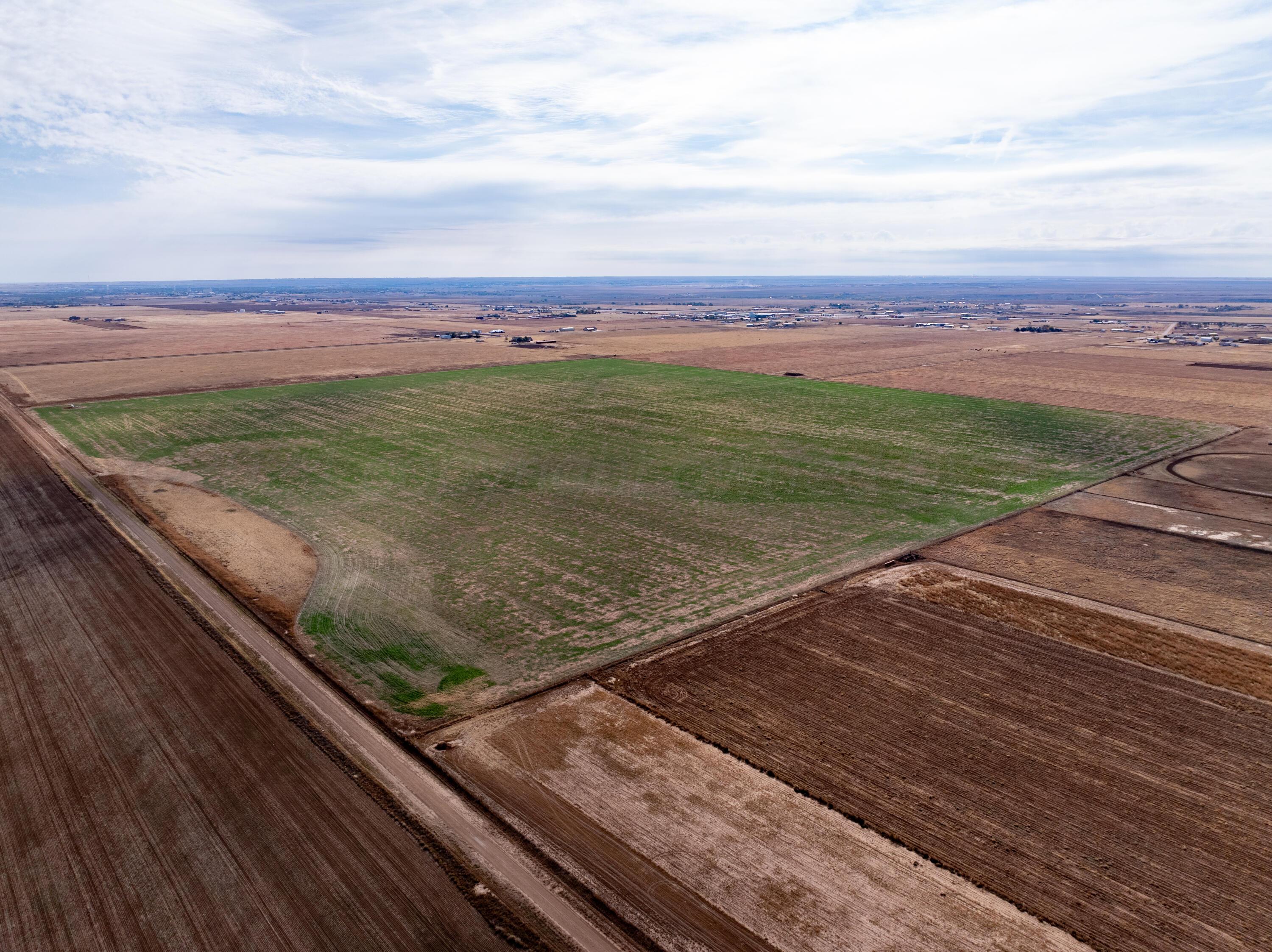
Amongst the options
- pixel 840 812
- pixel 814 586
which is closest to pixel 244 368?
pixel 814 586

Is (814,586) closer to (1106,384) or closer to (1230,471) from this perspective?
(1230,471)

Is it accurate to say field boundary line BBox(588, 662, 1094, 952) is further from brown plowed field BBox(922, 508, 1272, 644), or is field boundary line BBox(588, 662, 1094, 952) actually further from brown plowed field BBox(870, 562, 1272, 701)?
brown plowed field BBox(922, 508, 1272, 644)

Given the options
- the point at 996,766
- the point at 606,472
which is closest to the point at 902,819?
the point at 996,766

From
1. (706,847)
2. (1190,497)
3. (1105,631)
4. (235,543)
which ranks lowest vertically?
(706,847)

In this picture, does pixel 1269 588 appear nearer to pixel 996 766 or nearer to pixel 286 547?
pixel 996 766

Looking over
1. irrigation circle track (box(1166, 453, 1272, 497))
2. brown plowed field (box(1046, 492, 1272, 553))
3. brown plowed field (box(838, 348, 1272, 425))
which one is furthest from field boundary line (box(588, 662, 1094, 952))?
brown plowed field (box(838, 348, 1272, 425))
